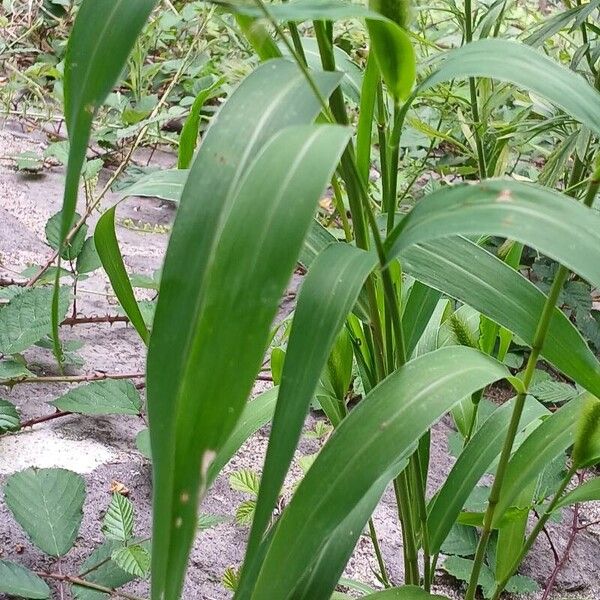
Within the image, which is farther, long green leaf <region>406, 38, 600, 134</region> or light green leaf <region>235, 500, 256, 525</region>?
light green leaf <region>235, 500, 256, 525</region>

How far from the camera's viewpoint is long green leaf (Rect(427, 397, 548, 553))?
559 millimetres

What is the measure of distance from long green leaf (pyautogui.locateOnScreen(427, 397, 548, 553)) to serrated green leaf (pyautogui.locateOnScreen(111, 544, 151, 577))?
262 millimetres

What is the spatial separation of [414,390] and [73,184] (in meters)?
0.21

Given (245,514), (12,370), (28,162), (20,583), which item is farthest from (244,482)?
(28,162)

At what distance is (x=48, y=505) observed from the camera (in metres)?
0.71

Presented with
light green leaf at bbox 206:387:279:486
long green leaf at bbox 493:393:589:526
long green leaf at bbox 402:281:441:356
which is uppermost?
long green leaf at bbox 402:281:441:356

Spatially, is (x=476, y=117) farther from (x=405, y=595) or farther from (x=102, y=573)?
(x=102, y=573)

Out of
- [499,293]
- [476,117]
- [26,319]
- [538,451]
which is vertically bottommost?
[26,319]

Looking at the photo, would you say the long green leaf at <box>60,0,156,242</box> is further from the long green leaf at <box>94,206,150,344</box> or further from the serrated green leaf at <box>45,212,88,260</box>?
the serrated green leaf at <box>45,212,88,260</box>

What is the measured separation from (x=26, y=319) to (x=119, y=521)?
0.29 metres

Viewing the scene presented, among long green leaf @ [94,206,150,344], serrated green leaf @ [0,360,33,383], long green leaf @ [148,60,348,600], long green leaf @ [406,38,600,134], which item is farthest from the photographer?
serrated green leaf @ [0,360,33,383]

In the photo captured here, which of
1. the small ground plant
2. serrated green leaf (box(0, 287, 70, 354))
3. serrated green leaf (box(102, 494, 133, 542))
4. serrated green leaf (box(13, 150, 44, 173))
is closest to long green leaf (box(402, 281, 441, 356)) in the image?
the small ground plant

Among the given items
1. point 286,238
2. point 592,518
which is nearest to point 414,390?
point 286,238

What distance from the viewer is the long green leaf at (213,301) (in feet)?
0.88
